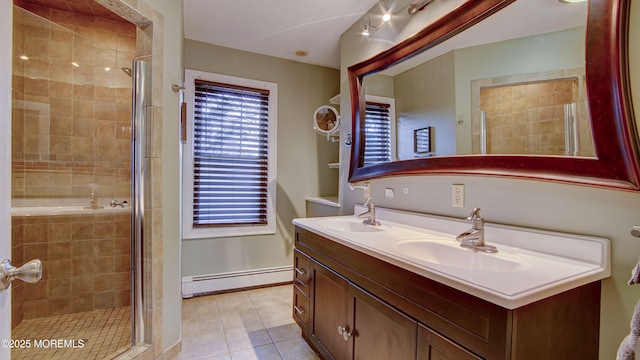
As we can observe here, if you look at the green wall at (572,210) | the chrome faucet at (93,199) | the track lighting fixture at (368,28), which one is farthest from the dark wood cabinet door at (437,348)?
the chrome faucet at (93,199)

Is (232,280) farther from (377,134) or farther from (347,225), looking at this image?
(377,134)

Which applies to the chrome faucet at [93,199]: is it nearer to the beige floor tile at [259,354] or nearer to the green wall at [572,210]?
the beige floor tile at [259,354]

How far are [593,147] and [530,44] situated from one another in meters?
0.50

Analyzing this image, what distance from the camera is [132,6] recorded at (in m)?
1.57

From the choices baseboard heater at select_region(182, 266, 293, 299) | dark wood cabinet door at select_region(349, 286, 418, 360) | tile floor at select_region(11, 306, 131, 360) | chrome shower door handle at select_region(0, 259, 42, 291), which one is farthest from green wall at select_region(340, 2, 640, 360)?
tile floor at select_region(11, 306, 131, 360)

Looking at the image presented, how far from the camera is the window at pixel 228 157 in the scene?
2.86 metres

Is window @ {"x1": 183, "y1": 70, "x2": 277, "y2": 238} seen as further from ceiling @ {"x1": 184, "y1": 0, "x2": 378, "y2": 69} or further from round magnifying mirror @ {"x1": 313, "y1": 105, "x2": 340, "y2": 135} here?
round magnifying mirror @ {"x1": 313, "y1": 105, "x2": 340, "y2": 135}

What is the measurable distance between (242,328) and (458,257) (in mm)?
1797

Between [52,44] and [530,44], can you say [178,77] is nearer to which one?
[52,44]

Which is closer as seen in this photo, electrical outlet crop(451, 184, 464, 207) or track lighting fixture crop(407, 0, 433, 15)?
electrical outlet crop(451, 184, 464, 207)

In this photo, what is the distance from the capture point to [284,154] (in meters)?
3.24

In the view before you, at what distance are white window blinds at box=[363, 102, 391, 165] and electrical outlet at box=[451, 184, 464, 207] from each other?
1.81 ft

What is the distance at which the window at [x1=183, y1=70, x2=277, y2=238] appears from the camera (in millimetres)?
2861

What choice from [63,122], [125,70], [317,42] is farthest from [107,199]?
[317,42]
